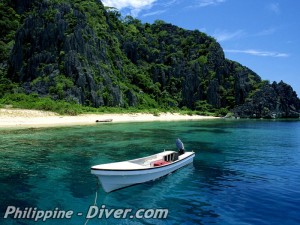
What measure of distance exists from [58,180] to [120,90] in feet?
308

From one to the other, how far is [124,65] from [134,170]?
429 ft

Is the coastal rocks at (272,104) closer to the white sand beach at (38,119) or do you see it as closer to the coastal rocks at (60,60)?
the coastal rocks at (60,60)

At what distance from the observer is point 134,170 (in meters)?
19.0

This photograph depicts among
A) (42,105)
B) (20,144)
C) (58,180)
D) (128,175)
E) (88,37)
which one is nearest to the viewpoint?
(128,175)

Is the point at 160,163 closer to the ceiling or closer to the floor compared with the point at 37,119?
closer to the floor

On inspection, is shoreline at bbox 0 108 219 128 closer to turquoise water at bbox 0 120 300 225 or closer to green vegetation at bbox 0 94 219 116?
green vegetation at bbox 0 94 219 116

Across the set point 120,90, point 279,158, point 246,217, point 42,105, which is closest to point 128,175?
point 246,217

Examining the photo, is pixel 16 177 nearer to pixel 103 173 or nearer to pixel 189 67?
Result: pixel 103 173

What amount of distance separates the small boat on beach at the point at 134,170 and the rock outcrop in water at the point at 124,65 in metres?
70.6

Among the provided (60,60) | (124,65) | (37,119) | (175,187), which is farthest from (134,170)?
(124,65)

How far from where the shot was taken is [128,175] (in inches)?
Answer: 739

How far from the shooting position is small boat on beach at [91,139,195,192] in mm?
17828

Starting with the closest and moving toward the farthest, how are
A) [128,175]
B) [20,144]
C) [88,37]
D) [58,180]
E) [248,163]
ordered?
[128,175] → [58,180] → [248,163] → [20,144] → [88,37]

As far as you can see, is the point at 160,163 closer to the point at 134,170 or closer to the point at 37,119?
the point at 134,170
